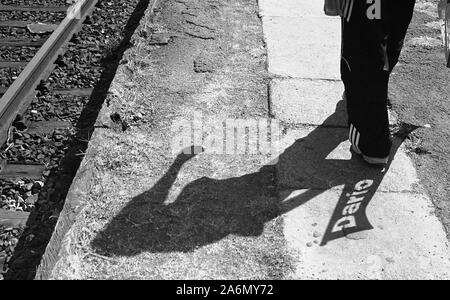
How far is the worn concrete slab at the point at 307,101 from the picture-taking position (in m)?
4.49

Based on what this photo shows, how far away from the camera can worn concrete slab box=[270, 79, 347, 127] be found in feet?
14.7

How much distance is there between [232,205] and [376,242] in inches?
35.9

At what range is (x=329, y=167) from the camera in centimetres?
389

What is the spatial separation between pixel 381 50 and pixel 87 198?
6.87 ft

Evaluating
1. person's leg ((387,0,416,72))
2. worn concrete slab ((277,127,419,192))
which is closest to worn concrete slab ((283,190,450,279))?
worn concrete slab ((277,127,419,192))

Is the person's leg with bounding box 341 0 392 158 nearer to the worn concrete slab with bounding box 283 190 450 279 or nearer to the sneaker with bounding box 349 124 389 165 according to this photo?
the sneaker with bounding box 349 124 389 165

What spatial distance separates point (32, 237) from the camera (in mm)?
3357

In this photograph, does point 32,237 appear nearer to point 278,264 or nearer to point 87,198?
point 87,198

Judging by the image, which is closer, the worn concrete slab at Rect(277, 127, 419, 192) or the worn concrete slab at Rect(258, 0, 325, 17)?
the worn concrete slab at Rect(277, 127, 419, 192)

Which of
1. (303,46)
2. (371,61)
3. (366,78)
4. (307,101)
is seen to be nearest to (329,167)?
(366,78)

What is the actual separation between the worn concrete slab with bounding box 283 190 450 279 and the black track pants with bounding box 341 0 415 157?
0.45 metres

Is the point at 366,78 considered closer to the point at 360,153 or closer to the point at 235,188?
the point at 360,153

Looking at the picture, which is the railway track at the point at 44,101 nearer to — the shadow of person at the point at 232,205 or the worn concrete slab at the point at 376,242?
the shadow of person at the point at 232,205
